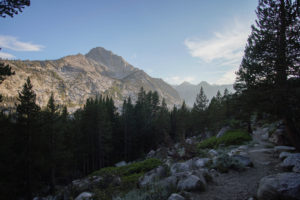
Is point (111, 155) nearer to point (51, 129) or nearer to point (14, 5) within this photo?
point (51, 129)

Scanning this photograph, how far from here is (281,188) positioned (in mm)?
3381

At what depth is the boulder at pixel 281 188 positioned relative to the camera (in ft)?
10.6

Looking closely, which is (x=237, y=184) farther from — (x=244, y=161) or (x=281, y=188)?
(x=244, y=161)

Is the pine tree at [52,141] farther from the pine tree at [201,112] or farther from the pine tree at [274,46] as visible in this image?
the pine tree at [201,112]

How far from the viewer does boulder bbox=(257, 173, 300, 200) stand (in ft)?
10.6

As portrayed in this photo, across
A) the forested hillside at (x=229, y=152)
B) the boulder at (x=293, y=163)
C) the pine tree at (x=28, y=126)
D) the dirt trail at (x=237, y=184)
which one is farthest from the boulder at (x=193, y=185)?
the pine tree at (x=28, y=126)

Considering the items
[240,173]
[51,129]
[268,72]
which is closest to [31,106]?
[51,129]

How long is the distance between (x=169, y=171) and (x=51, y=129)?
61.0 ft

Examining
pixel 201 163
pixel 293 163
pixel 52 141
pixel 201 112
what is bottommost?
pixel 52 141

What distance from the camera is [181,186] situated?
491 centimetres

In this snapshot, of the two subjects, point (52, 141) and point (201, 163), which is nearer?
point (201, 163)

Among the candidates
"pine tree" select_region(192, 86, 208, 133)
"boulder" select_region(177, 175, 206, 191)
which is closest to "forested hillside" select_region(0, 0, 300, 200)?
"boulder" select_region(177, 175, 206, 191)

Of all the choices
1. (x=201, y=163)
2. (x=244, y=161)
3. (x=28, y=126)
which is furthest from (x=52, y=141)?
(x=244, y=161)

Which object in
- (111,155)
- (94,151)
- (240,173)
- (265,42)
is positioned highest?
(265,42)
